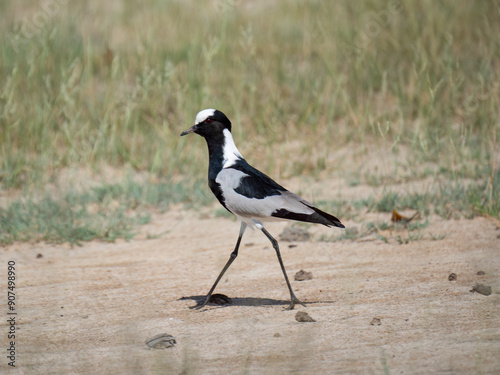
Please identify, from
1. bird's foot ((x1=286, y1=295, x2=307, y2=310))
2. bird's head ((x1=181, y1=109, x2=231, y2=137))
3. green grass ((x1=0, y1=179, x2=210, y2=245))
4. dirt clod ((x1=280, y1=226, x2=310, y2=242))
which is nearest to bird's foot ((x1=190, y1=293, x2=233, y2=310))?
bird's foot ((x1=286, y1=295, x2=307, y2=310))

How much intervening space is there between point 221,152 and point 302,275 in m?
0.90

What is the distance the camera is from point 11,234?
16.5 feet

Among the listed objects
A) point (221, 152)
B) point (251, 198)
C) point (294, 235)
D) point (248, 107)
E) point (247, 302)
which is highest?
point (248, 107)

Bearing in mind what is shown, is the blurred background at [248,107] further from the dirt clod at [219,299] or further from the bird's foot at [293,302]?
the bird's foot at [293,302]

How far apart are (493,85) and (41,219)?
4.55 metres

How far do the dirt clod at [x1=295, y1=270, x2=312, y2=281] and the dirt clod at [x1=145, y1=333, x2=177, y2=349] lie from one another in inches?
47.0

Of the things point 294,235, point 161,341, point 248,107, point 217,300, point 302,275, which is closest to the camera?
point 161,341

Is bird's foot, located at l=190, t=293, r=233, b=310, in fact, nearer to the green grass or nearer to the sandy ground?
the sandy ground

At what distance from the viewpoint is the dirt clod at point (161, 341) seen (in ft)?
10.0

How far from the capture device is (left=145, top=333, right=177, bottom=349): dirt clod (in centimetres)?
305

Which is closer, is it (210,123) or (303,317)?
(303,317)

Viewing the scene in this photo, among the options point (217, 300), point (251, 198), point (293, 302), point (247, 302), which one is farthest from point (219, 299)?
point (251, 198)

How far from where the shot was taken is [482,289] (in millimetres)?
3572

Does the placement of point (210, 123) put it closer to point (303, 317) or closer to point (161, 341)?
point (303, 317)
